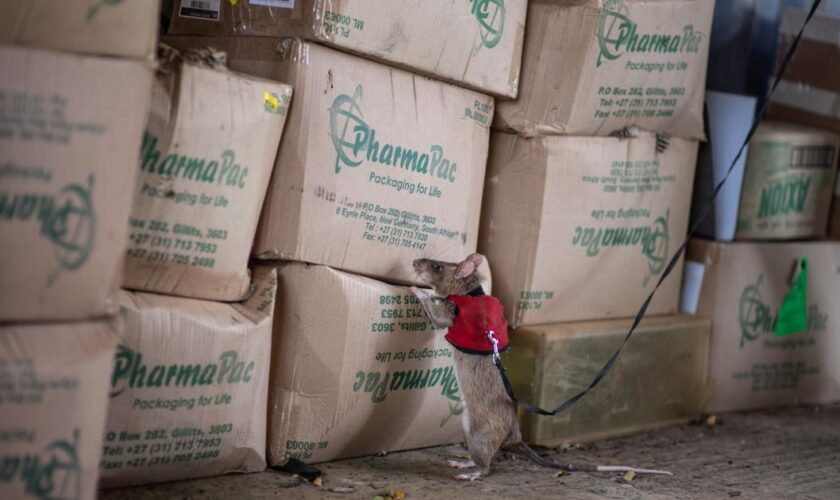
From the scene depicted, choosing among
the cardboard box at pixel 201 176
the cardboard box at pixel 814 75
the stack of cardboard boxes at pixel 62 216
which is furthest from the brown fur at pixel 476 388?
the cardboard box at pixel 814 75

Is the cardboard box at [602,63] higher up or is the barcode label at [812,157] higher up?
the cardboard box at [602,63]

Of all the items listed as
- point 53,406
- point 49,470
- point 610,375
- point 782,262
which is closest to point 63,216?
point 53,406

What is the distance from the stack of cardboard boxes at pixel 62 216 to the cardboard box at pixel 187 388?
0.38 m

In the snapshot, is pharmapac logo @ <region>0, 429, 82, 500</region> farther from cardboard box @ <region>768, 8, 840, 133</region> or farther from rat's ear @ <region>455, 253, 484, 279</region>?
cardboard box @ <region>768, 8, 840, 133</region>

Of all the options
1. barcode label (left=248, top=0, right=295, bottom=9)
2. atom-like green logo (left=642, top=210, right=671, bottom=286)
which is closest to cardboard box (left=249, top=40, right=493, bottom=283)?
barcode label (left=248, top=0, right=295, bottom=9)

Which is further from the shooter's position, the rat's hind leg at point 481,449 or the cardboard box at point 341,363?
the rat's hind leg at point 481,449

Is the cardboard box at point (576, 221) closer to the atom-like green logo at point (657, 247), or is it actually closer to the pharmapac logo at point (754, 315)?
the atom-like green logo at point (657, 247)

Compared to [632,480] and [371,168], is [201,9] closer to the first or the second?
[371,168]

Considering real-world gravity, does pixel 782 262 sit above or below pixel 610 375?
above

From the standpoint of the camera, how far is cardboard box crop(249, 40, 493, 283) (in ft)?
10.2

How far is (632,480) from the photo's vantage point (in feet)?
11.4

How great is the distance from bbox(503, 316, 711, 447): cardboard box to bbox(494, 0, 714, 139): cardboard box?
0.73 meters

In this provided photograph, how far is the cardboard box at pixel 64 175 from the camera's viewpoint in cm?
225

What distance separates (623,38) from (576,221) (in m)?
0.65
